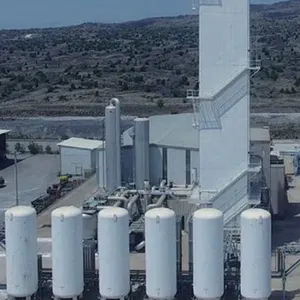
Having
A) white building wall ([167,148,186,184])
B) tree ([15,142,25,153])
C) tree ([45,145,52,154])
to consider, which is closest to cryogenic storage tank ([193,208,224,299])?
white building wall ([167,148,186,184])

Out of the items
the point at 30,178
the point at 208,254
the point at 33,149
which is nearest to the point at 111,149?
the point at 208,254

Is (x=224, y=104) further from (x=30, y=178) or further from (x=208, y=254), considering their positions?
(x=30, y=178)

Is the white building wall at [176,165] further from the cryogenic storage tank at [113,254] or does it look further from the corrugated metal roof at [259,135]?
the cryogenic storage tank at [113,254]

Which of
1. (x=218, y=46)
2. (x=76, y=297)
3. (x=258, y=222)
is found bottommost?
(x=76, y=297)

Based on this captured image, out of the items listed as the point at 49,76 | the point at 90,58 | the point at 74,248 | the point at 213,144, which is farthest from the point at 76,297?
the point at 90,58

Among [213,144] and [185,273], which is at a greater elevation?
[213,144]

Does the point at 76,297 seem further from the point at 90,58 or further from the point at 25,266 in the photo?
the point at 90,58

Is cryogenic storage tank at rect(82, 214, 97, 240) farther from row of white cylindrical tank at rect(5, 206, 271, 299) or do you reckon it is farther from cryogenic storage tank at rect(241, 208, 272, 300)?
cryogenic storage tank at rect(241, 208, 272, 300)
